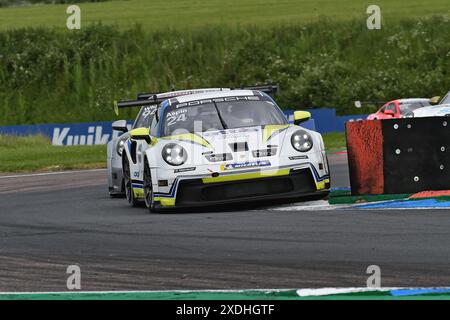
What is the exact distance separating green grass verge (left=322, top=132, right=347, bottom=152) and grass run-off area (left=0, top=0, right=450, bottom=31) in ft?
63.2

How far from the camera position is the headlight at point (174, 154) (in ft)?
42.0

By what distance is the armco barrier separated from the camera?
1288 centimetres

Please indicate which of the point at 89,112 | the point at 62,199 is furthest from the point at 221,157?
the point at 89,112

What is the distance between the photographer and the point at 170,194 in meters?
12.9

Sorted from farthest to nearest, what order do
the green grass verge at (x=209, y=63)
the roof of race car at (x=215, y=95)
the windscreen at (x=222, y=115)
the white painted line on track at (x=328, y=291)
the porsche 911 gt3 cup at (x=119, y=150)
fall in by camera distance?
the green grass verge at (x=209, y=63)
the porsche 911 gt3 cup at (x=119, y=150)
the roof of race car at (x=215, y=95)
the windscreen at (x=222, y=115)
the white painted line on track at (x=328, y=291)

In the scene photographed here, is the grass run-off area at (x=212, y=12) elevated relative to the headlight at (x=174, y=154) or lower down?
elevated

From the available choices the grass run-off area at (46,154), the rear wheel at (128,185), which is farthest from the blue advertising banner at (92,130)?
the rear wheel at (128,185)

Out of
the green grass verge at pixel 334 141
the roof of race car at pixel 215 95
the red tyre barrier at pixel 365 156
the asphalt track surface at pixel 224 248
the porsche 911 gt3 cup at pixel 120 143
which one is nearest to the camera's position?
the asphalt track surface at pixel 224 248

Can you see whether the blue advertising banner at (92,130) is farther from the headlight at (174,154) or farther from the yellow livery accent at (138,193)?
the headlight at (174,154)

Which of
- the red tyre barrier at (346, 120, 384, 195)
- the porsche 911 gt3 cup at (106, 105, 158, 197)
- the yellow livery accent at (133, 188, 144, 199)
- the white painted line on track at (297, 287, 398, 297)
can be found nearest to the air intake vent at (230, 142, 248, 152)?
the red tyre barrier at (346, 120, 384, 195)

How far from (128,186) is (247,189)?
9.02 ft

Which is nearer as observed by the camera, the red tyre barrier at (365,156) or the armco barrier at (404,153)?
the armco barrier at (404,153)

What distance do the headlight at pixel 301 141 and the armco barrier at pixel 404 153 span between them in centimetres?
52
